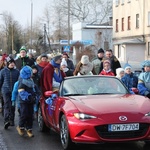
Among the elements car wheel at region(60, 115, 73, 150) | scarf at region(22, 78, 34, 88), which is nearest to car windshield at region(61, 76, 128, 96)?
car wheel at region(60, 115, 73, 150)

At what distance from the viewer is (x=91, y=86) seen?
9.37 metres

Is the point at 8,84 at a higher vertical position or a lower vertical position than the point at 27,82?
lower

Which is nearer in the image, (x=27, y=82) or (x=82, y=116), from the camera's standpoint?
(x=82, y=116)

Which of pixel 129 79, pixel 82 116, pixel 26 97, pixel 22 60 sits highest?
pixel 22 60

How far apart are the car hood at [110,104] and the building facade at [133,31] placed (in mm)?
46053

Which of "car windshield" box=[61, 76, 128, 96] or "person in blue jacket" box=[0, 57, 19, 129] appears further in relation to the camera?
"person in blue jacket" box=[0, 57, 19, 129]

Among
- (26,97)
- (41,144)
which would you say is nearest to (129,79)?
(26,97)

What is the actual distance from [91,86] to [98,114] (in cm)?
156

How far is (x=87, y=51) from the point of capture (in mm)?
47750

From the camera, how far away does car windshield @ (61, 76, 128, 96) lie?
365 inches

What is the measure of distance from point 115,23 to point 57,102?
58547 mm

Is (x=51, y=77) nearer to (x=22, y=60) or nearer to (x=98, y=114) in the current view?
(x=98, y=114)

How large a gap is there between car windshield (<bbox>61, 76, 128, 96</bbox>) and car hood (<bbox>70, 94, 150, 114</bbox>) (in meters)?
0.34

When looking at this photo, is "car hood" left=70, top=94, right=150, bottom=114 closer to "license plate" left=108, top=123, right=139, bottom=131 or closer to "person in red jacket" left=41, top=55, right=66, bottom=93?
"license plate" left=108, top=123, right=139, bottom=131
